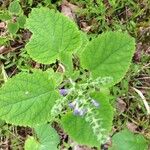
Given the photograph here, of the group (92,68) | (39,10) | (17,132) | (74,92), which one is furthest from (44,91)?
(17,132)

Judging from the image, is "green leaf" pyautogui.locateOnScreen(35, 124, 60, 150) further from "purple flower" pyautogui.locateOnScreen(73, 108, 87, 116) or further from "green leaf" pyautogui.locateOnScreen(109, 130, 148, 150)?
"purple flower" pyautogui.locateOnScreen(73, 108, 87, 116)

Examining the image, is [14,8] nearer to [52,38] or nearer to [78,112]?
[52,38]

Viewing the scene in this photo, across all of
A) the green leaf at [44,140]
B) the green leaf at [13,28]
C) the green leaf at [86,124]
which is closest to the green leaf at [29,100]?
the green leaf at [86,124]

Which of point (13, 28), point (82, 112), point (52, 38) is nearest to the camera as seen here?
point (82, 112)

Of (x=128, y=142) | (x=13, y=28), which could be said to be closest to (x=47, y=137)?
(x=128, y=142)

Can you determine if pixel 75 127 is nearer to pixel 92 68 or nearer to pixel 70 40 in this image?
pixel 92 68

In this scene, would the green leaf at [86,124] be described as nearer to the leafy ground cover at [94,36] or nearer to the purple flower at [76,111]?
the purple flower at [76,111]
